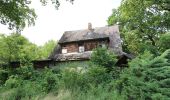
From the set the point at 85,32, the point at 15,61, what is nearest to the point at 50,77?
the point at 15,61

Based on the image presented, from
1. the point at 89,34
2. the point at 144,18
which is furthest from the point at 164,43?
the point at 89,34

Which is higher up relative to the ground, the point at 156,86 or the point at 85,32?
the point at 85,32

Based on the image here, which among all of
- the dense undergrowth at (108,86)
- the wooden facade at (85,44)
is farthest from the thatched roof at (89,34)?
the dense undergrowth at (108,86)

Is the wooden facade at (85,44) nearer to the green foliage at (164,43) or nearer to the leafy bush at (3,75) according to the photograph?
the leafy bush at (3,75)

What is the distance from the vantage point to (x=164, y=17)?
110 ft

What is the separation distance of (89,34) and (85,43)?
6.46 feet

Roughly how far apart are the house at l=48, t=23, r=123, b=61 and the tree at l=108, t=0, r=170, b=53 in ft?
7.23

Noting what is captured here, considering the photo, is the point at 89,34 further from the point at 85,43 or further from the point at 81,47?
the point at 81,47

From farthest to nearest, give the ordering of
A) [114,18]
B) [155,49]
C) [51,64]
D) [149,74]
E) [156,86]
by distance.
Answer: [114,18]
[51,64]
[155,49]
[149,74]
[156,86]

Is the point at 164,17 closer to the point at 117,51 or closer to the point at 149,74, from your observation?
the point at 117,51

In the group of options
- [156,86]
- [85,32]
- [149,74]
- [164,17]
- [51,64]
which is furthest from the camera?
[85,32]

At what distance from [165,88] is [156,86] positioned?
14.6 inches

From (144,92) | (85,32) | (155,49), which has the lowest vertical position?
(144,92)

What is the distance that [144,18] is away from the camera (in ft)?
117
